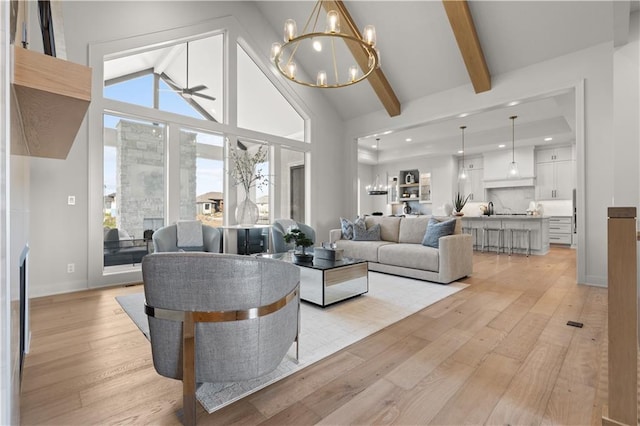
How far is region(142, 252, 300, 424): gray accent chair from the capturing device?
1291mm

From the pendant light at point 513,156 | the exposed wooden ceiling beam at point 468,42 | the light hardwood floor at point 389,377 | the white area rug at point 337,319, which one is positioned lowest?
the light hardwood floor at point 389,377

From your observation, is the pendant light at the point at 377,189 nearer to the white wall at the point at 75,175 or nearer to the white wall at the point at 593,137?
the white wall at the point at 593,137

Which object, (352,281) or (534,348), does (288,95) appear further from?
(534,348)

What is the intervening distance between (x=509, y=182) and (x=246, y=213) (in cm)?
759

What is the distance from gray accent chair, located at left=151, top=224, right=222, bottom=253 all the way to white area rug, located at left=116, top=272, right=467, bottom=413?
0.70 m

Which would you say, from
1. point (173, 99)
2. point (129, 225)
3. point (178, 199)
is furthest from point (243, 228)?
point (173, 99)

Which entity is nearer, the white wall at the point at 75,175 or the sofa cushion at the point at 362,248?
the white wall at the point at 75,175

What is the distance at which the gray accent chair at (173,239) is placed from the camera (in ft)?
13.1

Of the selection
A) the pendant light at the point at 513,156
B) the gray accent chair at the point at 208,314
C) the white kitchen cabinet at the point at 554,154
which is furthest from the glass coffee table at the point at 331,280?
the white kitchen cabinet at the point at 554,154

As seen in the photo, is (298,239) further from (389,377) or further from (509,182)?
(509,182)

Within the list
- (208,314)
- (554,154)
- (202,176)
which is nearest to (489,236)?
(554,154)

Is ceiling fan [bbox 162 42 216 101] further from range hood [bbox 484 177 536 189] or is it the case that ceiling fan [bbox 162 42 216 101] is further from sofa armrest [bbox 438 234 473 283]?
range hood [bbox 484 177 536 189]

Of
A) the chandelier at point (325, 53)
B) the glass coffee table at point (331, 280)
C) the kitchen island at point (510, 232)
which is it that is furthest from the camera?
the kitchen island at point (510, 232)

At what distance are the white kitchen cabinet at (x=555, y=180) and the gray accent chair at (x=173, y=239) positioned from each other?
8.75 metres
